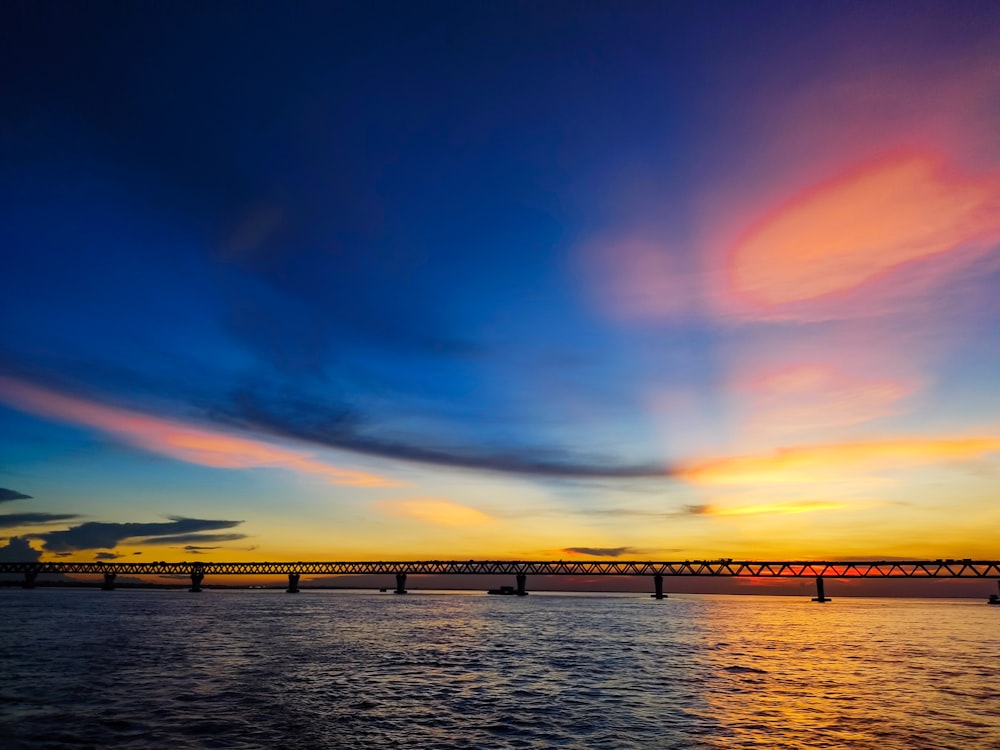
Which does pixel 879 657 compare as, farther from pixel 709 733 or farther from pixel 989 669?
pixel 709 733

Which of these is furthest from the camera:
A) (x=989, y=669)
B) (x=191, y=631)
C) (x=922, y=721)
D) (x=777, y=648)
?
(x=191, y=631)

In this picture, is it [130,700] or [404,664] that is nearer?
[130,700]

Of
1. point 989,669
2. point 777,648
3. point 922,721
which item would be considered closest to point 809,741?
point 922,721

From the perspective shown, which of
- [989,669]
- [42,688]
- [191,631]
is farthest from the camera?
[191,631]

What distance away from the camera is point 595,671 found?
4403cm

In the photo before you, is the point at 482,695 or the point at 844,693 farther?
the point at 844,693

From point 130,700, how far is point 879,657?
2218 inches

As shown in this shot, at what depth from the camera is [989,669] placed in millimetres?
46969

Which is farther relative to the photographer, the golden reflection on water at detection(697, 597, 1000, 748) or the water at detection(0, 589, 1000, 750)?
the golden reflection on water at detection(697, 597, 1000, 748)

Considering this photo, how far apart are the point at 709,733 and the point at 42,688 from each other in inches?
1310

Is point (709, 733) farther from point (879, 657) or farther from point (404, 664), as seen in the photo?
point (879, 657)

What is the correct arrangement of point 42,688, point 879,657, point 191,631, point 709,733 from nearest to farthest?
point 709,733 → point 42,688 → point 879,657 → point 191,631

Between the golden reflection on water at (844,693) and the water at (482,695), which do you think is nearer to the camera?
the water at (482,695)

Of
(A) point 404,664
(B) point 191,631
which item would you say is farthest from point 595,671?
(B) point 191,631
